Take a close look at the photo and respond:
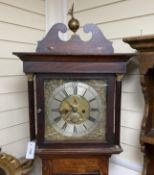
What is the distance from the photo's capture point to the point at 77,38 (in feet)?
3.81

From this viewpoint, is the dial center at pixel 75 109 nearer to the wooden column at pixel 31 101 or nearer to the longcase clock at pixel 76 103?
the longcase clock at pixel 76 103

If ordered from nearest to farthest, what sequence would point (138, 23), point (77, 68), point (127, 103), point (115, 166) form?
point (77, 68) → point (138, 23) → point (127, 103) → point (115, 166)

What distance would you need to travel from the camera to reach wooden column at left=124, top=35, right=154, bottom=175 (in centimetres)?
104

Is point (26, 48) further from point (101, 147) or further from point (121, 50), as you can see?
point (101, 147)

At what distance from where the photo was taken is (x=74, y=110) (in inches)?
45.7

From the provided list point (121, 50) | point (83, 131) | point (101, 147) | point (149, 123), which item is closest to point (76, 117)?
point (83, 131)

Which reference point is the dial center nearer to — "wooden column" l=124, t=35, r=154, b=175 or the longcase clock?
Result: the longcase clock

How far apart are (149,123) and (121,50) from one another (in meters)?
0.50

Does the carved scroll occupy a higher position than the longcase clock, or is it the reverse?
the carved scroll

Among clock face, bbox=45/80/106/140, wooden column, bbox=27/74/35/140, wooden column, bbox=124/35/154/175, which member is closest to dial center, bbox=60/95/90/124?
clock face, bbox=45/80/106/140

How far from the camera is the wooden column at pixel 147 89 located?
1044mm

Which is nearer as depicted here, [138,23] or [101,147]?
[101,147]

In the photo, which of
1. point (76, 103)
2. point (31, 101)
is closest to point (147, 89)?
point (76, 103)

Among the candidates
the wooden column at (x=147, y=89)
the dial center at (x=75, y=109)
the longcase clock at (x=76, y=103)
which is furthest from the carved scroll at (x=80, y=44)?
the dial center at (x=75, y=109)
